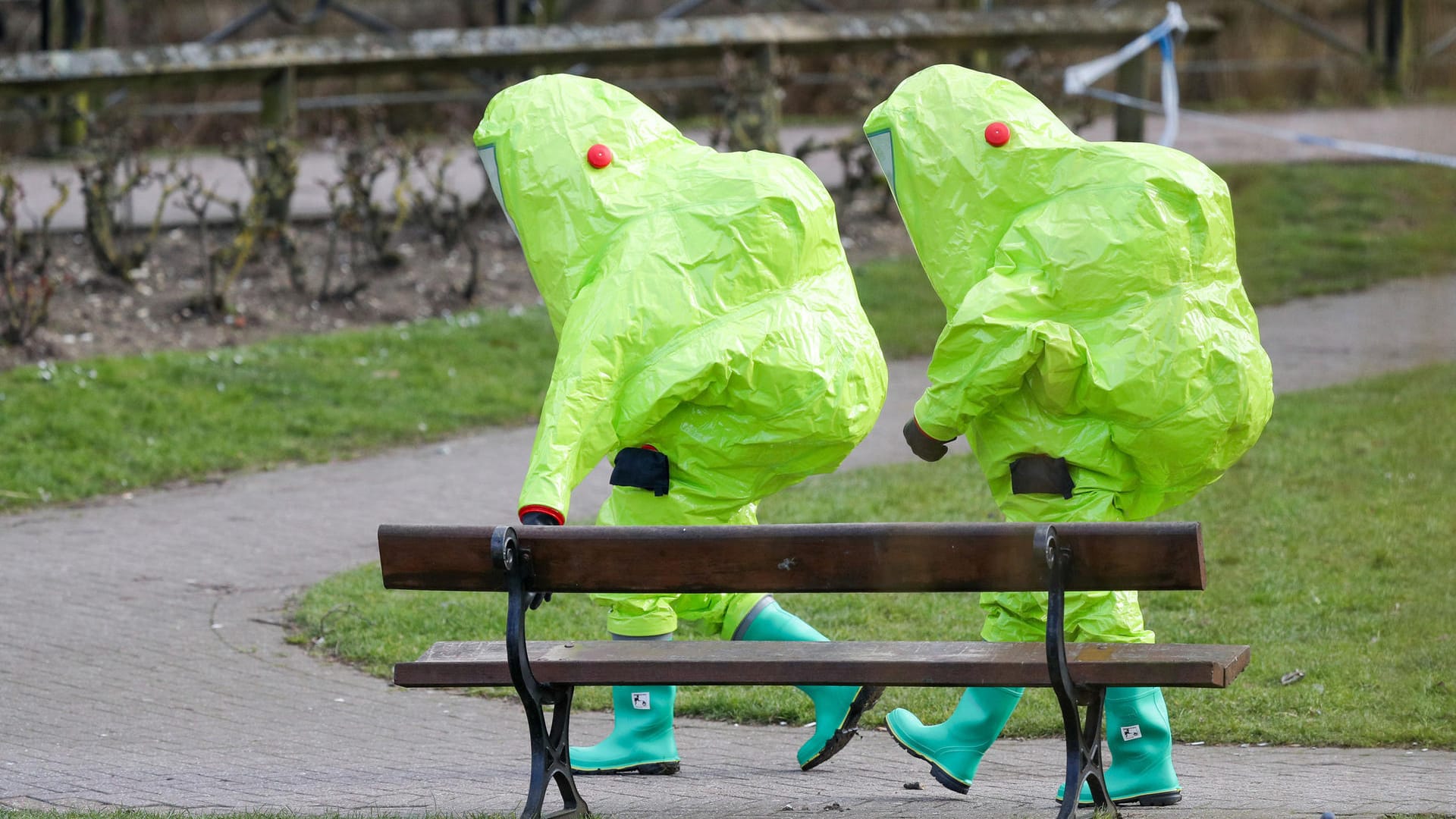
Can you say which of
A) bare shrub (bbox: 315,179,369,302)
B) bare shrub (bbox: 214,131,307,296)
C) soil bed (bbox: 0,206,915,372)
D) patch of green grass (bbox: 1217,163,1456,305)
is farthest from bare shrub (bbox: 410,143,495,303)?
patch of green grass (bbox: 1217,163,1456,305)

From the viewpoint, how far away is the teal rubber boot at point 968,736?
442 cm

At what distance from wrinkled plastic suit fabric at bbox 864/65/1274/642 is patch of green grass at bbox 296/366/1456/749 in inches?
40.8

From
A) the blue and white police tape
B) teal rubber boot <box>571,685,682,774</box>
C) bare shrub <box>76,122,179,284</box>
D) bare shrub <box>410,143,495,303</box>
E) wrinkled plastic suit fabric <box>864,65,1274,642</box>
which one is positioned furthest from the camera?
the blue and white police tape

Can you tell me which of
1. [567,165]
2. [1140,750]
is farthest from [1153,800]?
[567,165]

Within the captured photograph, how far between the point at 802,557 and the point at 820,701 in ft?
3.06

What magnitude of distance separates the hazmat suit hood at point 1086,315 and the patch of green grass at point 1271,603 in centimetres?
109

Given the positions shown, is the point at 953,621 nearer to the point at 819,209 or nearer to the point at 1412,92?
the point at 819,209

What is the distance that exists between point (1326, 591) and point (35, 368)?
6302mm

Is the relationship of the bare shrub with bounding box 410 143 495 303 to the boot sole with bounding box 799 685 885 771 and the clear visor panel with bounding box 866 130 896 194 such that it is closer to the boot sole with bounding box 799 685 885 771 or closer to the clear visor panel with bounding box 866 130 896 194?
the clear visor panel with bounding box 866 130 896 194

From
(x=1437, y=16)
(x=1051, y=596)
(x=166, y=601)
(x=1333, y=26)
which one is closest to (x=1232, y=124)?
(x=1333, y=26)

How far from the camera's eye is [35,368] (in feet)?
29.0

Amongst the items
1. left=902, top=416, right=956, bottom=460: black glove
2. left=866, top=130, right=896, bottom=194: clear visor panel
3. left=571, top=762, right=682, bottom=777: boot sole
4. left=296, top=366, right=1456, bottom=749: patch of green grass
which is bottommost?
left=296, top=366, right=1456, bottom=749: patch of green grass

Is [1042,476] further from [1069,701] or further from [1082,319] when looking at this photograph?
[1069,701]

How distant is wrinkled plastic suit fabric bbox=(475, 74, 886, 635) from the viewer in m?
4.30
